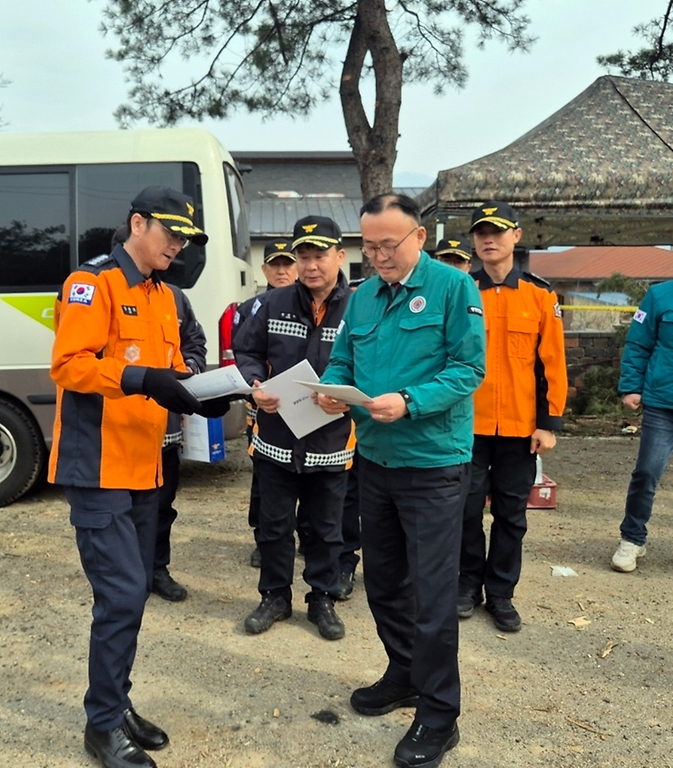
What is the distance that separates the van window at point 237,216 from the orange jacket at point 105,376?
325cm

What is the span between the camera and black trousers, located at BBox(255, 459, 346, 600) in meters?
3.47

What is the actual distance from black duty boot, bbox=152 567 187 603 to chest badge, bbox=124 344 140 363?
185cm

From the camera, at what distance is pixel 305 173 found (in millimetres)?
25750

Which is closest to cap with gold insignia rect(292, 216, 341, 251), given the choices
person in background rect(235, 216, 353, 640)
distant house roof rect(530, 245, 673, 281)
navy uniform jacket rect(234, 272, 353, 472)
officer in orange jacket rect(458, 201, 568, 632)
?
person in background rect(235, 216, 353, 640)

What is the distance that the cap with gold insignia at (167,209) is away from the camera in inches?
93.7

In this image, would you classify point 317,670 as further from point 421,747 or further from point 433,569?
point 433,569

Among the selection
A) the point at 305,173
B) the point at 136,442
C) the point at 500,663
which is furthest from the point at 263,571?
the point at 305,173

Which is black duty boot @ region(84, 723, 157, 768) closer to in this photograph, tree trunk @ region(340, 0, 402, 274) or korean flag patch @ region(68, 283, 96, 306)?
korean flag patch @ region(68, 283, 96, 306)

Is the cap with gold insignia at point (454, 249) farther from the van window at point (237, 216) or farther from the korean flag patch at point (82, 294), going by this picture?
the korean flag patch at point (82, 294)

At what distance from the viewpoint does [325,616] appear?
3455 millimetres

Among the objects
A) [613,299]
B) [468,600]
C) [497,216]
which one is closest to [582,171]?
[497,216]

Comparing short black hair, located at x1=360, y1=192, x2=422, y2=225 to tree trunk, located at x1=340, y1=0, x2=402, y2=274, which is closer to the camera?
short black hair, located at x1=360, y1=192, x2=422, y2=225

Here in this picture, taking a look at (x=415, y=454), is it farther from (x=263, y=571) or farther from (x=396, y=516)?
(x=263, y=571)

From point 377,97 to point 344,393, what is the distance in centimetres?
602
